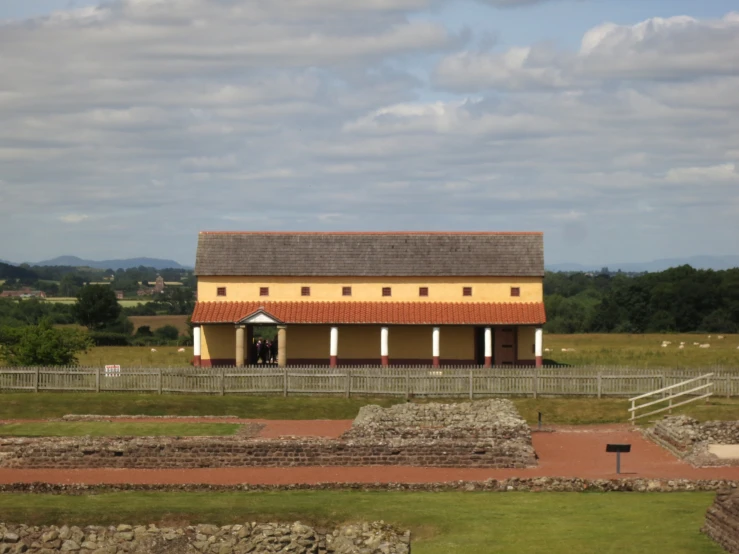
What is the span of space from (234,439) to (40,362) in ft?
70.0

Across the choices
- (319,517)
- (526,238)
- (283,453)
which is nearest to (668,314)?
(526,238)

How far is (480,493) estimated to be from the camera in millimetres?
26656

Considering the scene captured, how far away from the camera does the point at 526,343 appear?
55219mm

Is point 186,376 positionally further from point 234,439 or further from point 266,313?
point 234,439

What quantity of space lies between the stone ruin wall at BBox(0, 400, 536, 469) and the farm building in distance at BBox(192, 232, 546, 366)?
22.6 m

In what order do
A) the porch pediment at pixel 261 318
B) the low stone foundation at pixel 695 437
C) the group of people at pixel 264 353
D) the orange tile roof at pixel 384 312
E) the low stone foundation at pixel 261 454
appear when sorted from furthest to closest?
the group of people at pixel 264 353
the orange tile roof at pixel 384 312
the porch pediment at pixel 261 318
the low stone foundation at pixel 261 454
the low stone foundation at pixel 695 437

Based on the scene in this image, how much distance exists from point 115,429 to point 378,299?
2000 centimetres

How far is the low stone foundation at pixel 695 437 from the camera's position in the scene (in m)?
30.4

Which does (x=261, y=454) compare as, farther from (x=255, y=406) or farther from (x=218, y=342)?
(x=218, y=342)

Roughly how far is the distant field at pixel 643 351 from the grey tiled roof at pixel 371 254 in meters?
6.63

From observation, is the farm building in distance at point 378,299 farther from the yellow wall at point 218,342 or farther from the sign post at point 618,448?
the sign post at point 618,448

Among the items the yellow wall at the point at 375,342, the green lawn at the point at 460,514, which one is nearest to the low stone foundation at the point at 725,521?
the green lawn at the point at 460,514

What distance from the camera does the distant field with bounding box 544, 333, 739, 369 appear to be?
5819cm

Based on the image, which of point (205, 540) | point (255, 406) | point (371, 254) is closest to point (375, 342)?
point (371, 254)
